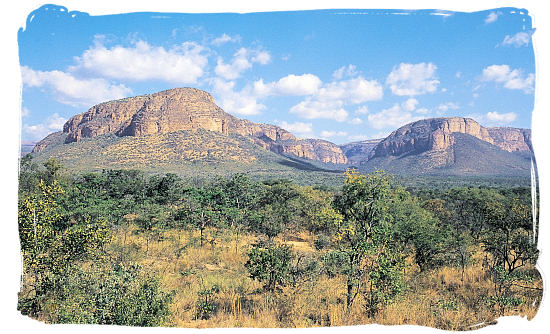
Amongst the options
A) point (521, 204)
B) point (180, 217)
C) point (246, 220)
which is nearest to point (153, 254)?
point (180, 217)

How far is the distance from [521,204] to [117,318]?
6.31 m

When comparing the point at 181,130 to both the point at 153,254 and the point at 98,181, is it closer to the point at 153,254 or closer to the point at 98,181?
the point at 98,181

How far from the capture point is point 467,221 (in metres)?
16.7

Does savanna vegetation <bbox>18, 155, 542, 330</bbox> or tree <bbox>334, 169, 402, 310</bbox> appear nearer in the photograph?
savanna vegetation <bbox>18, 155, 542, 330</bbox>

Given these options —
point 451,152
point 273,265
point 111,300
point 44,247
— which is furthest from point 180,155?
point 111,300

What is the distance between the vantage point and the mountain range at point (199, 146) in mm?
68000

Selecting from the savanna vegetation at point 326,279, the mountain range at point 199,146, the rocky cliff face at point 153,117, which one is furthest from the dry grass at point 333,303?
the rocky cliff face at point 153,117

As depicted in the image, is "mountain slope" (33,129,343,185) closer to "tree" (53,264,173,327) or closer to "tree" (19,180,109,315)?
"tree" (53,264,173,327)

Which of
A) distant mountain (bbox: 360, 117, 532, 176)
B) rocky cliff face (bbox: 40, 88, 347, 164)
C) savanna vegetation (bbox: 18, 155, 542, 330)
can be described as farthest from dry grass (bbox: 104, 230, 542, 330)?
rocky cliff face (bbox: 40, 88, 347, 164)

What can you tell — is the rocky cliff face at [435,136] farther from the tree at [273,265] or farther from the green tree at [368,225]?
the green tree at [368,225]

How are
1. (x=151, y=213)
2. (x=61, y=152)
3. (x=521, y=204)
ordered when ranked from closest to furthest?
(x=521, y=204) < (x=151, y=213) < (x=61, y=152)

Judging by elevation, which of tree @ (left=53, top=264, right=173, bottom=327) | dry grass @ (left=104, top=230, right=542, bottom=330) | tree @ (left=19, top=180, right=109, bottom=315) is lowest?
dry grass @ (left=104, top=230, right=542, bottom=330)

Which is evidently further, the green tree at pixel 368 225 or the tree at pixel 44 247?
the green tree at pixel 368 225

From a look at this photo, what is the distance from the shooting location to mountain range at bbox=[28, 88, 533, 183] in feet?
223
